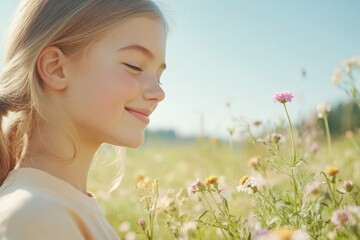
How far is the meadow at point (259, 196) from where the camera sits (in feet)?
5.23

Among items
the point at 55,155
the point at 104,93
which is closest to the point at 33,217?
the point at 55,155

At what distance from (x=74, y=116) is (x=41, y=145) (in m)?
0.14

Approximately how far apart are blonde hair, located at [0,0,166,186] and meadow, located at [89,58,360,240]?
44 centimetres

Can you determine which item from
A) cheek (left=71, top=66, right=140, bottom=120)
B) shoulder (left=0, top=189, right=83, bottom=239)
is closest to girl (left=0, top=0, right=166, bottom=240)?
cheek (left=71, top=66, right=140, bottom=120)

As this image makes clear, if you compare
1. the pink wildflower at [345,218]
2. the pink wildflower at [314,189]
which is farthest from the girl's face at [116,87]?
the pink wildflower at [345,218]

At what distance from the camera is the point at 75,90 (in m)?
1.78

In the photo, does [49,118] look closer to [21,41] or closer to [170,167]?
[21,41]

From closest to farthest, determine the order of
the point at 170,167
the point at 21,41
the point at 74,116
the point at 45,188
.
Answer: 1. the point at 45,188
2. the point at 74,116
3. the point at 21,41
4. the point at 170,167

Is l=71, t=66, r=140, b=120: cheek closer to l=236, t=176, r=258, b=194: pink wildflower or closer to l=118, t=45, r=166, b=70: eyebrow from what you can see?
l=118, t=45, r=166, b=70: eyebrow

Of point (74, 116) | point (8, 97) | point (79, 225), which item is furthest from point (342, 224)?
point (8, 97)

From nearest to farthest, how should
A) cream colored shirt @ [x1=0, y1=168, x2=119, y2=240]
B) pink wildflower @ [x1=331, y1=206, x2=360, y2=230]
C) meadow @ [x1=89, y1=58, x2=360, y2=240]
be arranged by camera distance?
pink wildflower @ [x1=331, y1=206, x2=360, y2=230] → cream colored shirt @ [x1=0, y1=168, x2=119, y2=240] → meadow @ [x1=89, y1=58, x2=360, y2=240]

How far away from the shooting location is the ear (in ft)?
5.87

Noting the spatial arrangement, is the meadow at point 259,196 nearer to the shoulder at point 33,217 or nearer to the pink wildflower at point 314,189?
the pink wildflower at point 314,189

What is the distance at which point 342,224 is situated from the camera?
4.29ft
